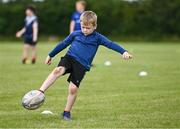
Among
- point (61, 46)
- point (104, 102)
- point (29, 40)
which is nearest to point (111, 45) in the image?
point (61, 46)

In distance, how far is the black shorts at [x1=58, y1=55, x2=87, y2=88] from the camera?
992 centimetres

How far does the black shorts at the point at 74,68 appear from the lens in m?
9.92

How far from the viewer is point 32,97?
31.7 feet

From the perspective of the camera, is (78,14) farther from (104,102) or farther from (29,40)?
(104,102)

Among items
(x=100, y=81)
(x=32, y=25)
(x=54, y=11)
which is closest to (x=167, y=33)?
(x=54, y=11)

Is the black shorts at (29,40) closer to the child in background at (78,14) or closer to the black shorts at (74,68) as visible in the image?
the child in background at (78,14)

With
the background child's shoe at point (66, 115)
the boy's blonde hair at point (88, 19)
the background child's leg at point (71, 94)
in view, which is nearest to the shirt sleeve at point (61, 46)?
the boy's blonde hair at point (88, 19)

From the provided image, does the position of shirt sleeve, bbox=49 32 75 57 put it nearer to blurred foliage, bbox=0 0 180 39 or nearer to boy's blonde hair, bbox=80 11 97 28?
boy's blonde hair, bbox=80 11 97 28

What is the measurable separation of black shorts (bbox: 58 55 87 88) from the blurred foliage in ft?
151

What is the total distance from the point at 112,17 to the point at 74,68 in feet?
158

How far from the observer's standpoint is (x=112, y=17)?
57750mm

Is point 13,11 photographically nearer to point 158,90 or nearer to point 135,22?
point 135,22

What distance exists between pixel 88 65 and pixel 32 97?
1063 millimetres

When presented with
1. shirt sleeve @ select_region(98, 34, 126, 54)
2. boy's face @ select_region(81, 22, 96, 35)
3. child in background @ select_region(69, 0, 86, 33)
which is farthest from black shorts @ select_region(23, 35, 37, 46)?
boy's face @ select_region(81, 22, 96, 35)
